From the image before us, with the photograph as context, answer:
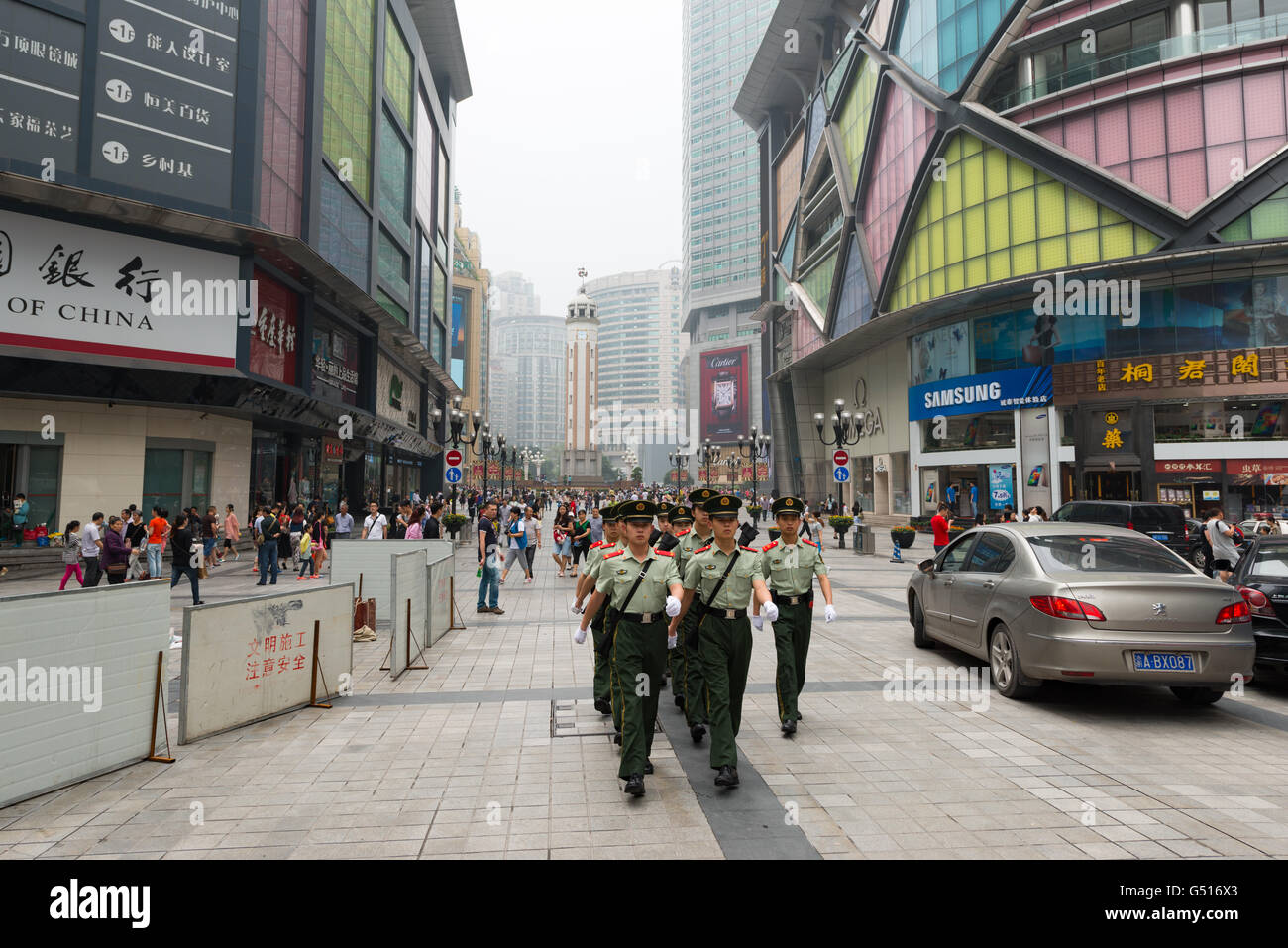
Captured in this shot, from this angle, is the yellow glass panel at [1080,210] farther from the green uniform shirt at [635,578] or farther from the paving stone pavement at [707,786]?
the green uniform shirt at [635,578]

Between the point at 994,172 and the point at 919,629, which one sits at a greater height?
the point at 994,172

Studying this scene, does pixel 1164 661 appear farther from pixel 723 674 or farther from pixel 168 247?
pixel 168 247

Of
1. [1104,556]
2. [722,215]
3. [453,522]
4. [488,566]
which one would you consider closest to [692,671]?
[1104,556]

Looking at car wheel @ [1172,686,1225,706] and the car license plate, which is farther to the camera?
car wheel @ [1172,686,1225,706]

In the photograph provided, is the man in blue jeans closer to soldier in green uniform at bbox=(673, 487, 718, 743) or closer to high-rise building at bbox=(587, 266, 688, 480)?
soldier in green uniform at bbox=(673, 487, 718, 743)

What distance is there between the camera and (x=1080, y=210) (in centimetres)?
2966

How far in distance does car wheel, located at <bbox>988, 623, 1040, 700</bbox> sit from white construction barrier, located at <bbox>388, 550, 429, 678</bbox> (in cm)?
618

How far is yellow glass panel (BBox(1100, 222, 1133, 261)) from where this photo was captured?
2853cm

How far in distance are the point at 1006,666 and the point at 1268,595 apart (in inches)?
103

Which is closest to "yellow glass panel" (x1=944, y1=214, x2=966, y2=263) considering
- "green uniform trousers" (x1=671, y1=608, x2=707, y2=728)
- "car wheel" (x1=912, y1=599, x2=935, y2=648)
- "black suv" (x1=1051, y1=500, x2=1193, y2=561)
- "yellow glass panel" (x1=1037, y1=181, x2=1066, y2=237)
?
"yellow glass panel" (x1=1037, y1=181, x2=1066, y2=237)

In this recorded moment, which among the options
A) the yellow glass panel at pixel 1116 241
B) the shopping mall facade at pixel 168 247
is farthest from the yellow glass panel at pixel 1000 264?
the shopping mall facade at pixel 168 247

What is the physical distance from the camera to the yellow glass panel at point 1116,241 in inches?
1123

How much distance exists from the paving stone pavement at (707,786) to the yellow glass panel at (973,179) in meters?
31.4

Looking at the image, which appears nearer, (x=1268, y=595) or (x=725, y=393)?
(x=1268, y=595)
